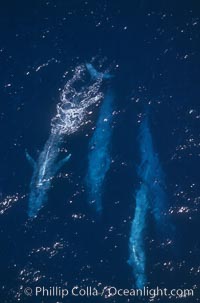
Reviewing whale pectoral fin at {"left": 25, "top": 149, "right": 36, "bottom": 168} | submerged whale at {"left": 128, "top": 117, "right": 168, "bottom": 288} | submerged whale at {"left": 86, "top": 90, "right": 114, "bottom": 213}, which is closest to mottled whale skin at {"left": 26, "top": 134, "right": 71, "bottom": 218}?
whale pectoral fin at {"left": 25, "top": 149, "right": 36, "bottom": 168}

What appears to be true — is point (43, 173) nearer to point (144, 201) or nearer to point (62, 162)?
point (62, 162)

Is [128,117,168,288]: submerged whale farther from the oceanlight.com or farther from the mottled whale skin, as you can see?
the mottled whale skin

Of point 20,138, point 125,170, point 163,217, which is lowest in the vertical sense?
point 163,217

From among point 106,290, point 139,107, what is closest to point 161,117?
point 139,107

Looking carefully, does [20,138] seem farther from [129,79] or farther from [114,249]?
[114,249]

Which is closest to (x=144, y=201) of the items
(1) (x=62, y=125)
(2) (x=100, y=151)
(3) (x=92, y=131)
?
(2) (x=100, y=151)

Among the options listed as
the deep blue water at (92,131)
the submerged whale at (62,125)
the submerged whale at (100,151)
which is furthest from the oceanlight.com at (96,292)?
the submerged whale at (100,151)

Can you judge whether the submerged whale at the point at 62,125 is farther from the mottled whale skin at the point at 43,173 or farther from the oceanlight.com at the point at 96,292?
the oceanlight.com at the point at 96,292
